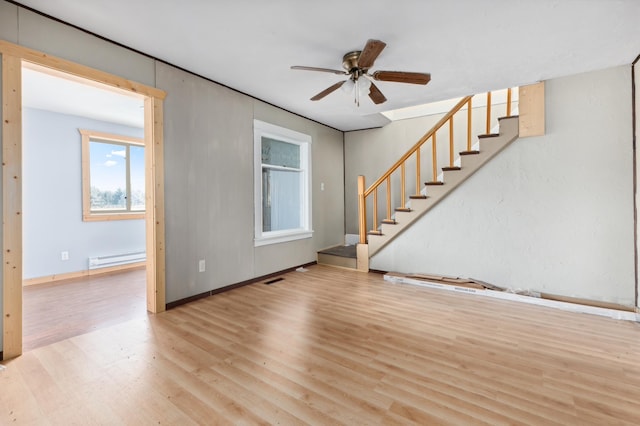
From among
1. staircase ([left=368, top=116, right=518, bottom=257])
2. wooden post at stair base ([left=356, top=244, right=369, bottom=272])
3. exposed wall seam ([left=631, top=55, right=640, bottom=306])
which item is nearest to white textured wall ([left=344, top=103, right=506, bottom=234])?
staircase ([left=368, top=116, right=518, bottom=257])

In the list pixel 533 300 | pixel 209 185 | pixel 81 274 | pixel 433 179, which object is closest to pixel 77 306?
pixel 81 274

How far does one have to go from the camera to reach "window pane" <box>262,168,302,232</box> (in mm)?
4480

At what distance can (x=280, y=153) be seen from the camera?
4.70 metres

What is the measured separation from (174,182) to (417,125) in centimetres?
422

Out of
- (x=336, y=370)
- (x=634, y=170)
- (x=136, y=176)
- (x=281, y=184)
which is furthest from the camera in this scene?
(x=136, y=176)

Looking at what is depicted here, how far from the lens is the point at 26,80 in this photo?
10.6 feet

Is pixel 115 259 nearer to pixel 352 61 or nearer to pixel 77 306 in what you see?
pixel 77 306

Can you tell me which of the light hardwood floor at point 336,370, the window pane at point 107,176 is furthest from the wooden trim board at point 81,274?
the light hardwood floor at point 336,370

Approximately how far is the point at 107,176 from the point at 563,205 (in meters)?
6.68

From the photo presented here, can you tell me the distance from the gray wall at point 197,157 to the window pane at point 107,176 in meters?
2.65

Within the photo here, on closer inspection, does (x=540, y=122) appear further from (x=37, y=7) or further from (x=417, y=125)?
(x=37, y=7)

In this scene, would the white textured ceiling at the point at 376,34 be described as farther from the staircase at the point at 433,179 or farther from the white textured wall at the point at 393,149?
the white textured wall at the point at 393,149

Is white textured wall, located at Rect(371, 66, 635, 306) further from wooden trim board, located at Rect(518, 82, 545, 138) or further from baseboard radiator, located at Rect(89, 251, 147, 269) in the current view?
baseboard radiator, located at Rect(89, 251, 147, 269)

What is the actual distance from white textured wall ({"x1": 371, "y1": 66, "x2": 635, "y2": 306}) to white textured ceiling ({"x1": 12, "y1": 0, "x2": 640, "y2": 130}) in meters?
0.43
